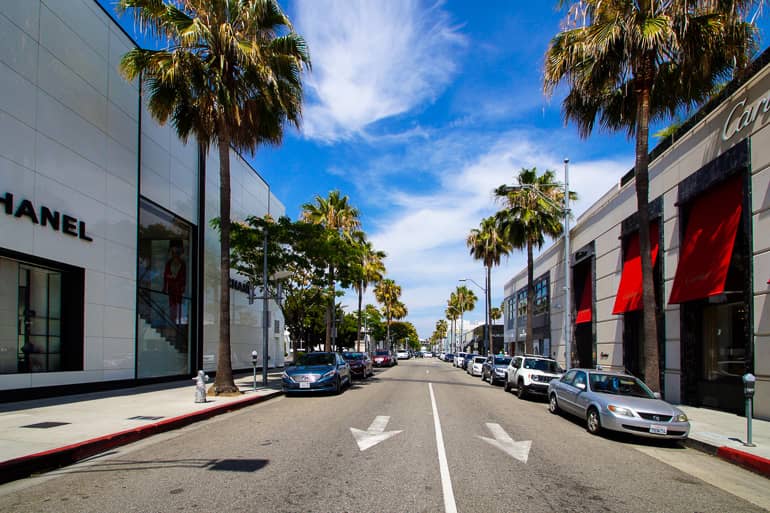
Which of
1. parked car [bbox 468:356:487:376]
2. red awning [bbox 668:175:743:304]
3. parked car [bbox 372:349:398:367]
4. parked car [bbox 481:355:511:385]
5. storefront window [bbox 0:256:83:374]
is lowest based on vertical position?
parked car [bbox 372:349:398:367]

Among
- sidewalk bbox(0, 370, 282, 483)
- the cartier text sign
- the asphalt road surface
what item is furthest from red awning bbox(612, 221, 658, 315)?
the cartier text sign

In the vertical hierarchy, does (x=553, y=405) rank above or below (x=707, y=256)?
below

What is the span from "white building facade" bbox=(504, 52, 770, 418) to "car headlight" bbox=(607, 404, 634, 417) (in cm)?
458

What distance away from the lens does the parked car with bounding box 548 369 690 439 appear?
10.2m

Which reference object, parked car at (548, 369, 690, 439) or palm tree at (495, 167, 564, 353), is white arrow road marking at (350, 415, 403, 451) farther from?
palm tree at (495, 167, 564, 353)

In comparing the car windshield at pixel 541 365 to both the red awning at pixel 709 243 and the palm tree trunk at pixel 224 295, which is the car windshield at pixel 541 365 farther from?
the palm tree trunk at pixel 224 295

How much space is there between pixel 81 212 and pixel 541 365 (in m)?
16.1

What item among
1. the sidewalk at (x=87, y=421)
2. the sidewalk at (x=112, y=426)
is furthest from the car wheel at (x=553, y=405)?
the sidewalk at (x=87, y=421)

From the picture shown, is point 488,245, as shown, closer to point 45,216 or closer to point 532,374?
point 532,374

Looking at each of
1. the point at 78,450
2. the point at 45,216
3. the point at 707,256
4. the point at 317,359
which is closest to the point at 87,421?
the point at 78,450

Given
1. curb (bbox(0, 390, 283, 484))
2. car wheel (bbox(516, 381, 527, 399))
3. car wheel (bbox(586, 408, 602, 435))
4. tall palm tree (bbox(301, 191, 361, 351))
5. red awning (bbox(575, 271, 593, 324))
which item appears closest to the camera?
curb (bbox(0, 390, 283, 484))

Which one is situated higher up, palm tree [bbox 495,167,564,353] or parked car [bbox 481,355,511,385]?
palm tree [bbox 495,167,564,353]

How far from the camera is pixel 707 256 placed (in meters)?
15.0

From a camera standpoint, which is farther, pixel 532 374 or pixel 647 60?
pixel 532 374
